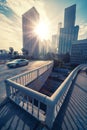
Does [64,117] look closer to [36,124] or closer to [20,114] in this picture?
[36,124]

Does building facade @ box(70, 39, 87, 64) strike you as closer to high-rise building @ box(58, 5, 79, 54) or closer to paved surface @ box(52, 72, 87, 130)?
high-rise building @ box(58, 5, 79, 54)

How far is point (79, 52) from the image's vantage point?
5541cm

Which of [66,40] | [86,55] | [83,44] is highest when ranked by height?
[66,40]

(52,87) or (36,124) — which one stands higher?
(36,124)

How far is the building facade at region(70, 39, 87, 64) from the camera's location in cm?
5378

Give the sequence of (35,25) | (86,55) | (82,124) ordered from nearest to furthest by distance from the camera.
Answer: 1. (82,124)
2. (86,55)
3. (35,25)

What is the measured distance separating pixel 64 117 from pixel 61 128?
377 millimetres

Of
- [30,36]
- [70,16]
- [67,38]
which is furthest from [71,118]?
[70,16]

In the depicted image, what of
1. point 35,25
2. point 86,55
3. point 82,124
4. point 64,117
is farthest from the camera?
point 35,25

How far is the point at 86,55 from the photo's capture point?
176ft

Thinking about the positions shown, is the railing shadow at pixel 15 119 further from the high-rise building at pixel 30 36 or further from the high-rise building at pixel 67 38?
the high-rise building at pixel 67 38

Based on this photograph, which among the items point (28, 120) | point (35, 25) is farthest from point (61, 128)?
point (35, 25)

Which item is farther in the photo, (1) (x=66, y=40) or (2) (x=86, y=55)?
(1) (x=66, y=40)

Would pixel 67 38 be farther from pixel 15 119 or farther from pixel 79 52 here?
pixel 15 119
